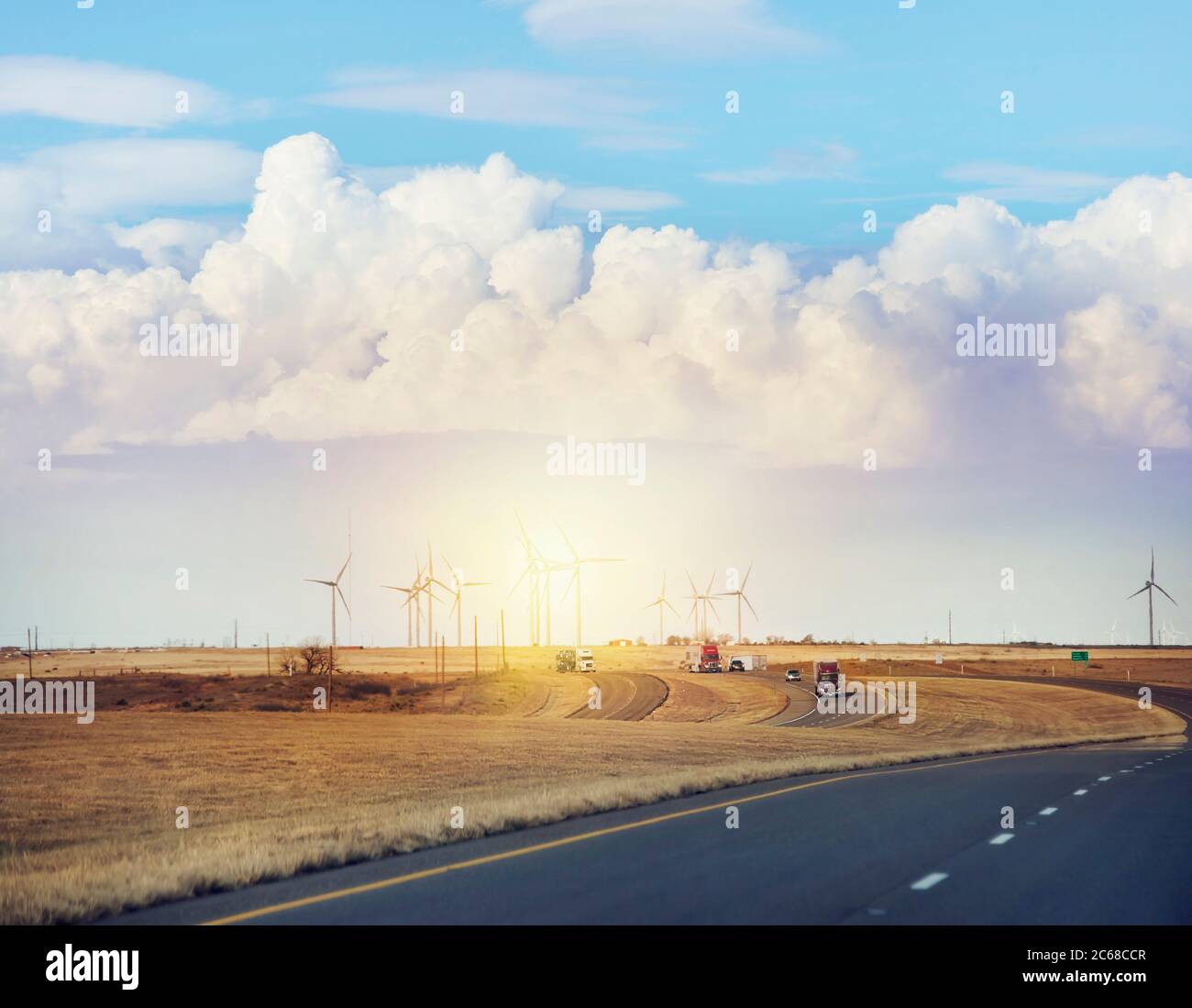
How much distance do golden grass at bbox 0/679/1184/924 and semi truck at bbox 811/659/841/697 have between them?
2264cm

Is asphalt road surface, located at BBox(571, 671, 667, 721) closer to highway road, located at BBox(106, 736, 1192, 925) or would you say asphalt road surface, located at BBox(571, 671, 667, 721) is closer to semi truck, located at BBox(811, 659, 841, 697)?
semi truck, located at BBox(811, 659, 841, 697)

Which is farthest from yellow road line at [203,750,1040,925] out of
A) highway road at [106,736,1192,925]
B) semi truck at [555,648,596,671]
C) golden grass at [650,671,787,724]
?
semi truck at [555,648,596,671]

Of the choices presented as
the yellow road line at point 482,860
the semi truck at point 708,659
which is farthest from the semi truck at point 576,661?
the yellow road line at point 482,860

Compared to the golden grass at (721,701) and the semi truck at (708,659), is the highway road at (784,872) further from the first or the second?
the semi truck at (708,659)

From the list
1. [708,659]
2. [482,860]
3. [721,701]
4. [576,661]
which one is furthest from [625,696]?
[482,860]

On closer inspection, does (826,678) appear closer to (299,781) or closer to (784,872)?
(299,781)

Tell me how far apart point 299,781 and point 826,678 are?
243 ft

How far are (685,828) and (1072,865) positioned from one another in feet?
17.2

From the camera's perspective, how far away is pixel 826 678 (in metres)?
104

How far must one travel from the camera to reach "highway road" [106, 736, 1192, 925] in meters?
11.8

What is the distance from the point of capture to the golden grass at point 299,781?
15.1 metres

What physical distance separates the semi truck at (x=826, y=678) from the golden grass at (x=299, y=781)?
74.3ft

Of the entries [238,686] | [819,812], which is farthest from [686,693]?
[819,812]
